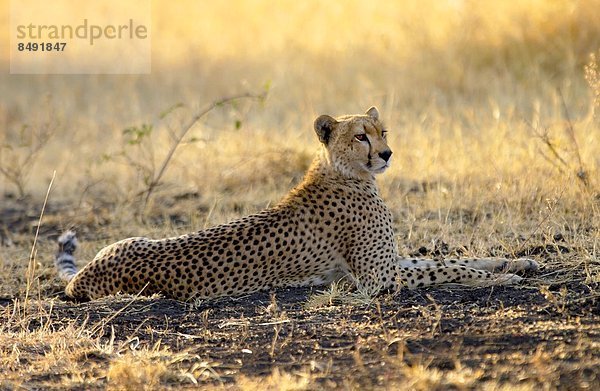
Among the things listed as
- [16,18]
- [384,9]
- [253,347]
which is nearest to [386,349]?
[253,347]

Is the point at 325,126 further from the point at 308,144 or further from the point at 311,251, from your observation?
the point at 308,144

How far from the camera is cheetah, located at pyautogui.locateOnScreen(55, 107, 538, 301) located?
4754 millimetres

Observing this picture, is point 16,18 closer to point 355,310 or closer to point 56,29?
point 56,29

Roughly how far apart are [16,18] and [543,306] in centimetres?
1212

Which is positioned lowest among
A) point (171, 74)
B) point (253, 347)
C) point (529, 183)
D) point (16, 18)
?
point (253, 347)

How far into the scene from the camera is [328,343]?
12.7ft

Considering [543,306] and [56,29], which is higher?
[56,29]

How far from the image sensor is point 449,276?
4727mm

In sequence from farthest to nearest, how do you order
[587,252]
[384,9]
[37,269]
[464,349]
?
1. [384,9]
2. [37,269]
3. [587,252]
4. [464,349]

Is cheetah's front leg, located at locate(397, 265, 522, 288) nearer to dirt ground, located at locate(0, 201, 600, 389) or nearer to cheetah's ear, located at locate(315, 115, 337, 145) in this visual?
dirt ground, located at locate(0, 201, 600, 389)

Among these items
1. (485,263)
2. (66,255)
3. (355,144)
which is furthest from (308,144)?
(485,263)

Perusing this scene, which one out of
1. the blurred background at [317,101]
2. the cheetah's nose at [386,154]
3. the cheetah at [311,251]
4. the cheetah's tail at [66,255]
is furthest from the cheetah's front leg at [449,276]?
the cheetah's tail at [66,255]

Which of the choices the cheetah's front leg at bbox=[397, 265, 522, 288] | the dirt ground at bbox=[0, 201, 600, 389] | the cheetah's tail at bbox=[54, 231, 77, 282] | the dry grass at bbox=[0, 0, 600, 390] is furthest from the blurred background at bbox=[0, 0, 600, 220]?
the dirt ground at bbox=[0, 201, 600, 389]

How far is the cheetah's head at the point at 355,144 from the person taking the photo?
4973 mm
